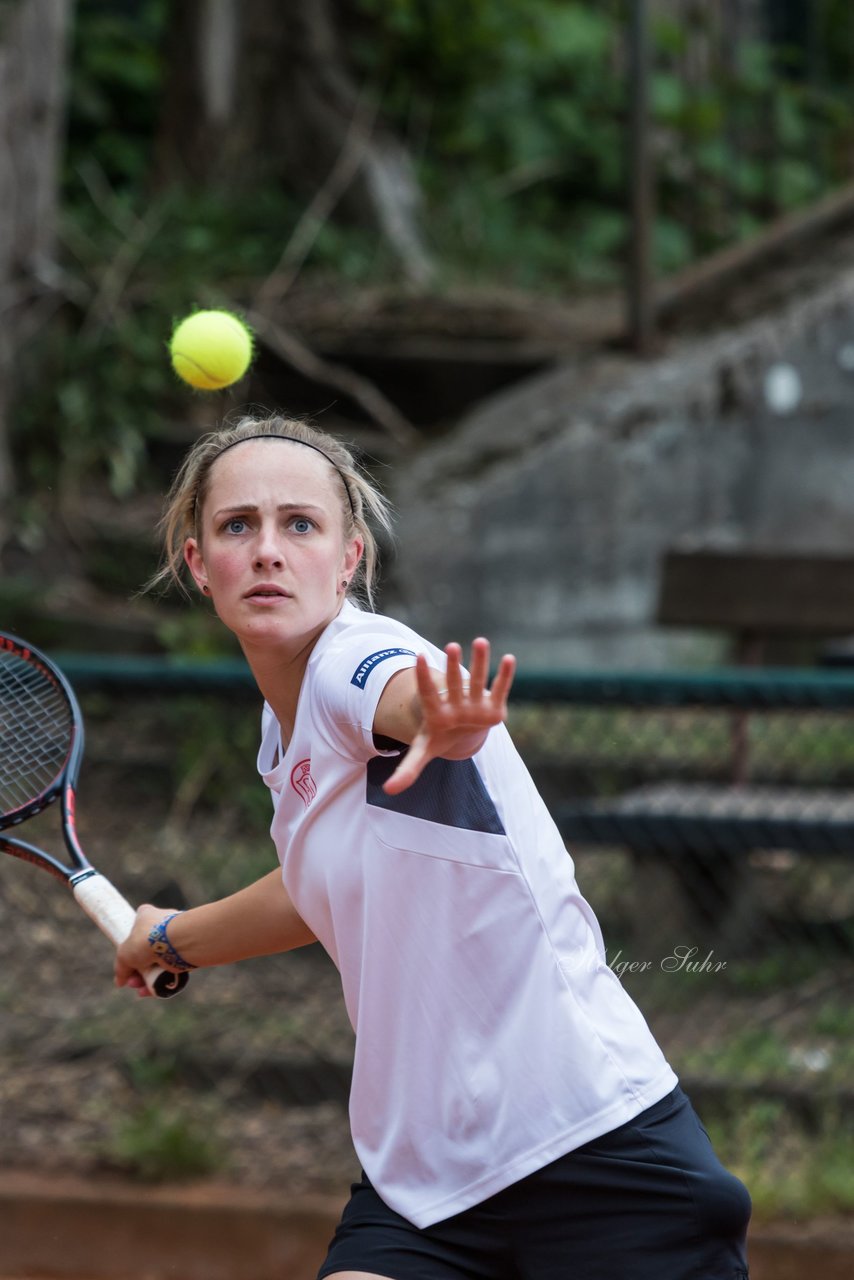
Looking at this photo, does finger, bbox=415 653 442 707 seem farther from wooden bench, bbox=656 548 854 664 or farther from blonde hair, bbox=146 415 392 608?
wooden bench, bbox=656 548 854 664

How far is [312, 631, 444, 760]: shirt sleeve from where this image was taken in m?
1.81

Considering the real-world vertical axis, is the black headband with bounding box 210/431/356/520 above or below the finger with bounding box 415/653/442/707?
above

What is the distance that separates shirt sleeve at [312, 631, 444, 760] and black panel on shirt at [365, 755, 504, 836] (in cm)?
3

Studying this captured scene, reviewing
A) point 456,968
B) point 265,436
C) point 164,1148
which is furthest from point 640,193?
point 456,968

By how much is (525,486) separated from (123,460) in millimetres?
1701

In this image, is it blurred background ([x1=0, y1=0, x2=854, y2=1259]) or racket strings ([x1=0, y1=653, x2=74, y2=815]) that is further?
blurred background ([x1=0, y1=0, x2=854, y2=1259])

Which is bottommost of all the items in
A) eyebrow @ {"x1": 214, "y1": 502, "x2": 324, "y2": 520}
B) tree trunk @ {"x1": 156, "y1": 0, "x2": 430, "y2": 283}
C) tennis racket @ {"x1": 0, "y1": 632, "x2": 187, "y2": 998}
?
tennis racket @ {"x1": 0, "y1": 632, "x2": 187, "y2": 998}

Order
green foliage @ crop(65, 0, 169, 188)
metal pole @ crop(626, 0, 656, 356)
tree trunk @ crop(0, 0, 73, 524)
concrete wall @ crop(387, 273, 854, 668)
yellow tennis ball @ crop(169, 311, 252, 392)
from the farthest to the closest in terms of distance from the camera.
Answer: green foliage @ crop(65, 0, 169, 188)
tree trunk @ crop(0, 0, 73, 524)
metal pole @ crop(626, 0, 656, 356)
concrete wall @ crop(387, 273, 854, 668)
yellow tennis ball @ crop(169, 311, 252, 392)

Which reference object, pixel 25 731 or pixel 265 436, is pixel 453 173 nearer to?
pixel 25 731

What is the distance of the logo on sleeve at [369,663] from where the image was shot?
5.97ft

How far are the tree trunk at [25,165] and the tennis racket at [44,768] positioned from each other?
3.48 meters

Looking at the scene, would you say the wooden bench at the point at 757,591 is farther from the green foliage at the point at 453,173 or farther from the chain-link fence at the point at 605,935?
the green foliage at the point at 453,173

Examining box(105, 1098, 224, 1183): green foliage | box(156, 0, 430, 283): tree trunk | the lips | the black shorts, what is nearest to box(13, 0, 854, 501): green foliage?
box(156, 0, 430, 283): tree trunk

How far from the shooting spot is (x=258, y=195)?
7.60 m
